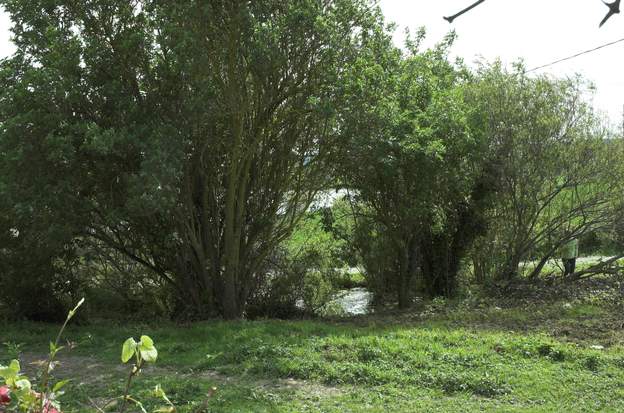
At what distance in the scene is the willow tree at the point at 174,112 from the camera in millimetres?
8484

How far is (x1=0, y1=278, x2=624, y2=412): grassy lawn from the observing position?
590cm

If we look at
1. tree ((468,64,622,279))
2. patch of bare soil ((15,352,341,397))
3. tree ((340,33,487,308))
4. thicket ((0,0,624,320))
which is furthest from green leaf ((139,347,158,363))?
tree ((468,64,622,279))

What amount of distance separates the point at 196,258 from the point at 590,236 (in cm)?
813

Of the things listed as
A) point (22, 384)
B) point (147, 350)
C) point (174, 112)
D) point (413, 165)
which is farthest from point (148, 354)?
point (413, 165)

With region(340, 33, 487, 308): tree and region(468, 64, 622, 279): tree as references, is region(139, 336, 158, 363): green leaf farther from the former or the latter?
region(468, 64, 622, 279): tree

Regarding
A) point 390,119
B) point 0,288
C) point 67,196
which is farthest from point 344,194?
point 0,288

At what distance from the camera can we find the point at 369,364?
692cm

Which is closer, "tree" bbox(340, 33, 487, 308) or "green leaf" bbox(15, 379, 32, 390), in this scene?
"green leaf" bbox(15, 379, 32, 390)

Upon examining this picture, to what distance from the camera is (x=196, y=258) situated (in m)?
10.7

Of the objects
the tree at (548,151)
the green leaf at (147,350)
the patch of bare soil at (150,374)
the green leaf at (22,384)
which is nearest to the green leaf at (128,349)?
the green leaf at (147,350)

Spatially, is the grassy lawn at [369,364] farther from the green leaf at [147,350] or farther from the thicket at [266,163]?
the green leaf at [147,350]

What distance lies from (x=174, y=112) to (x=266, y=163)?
1.85 m

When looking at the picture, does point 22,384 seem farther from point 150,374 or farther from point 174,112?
point 174,112

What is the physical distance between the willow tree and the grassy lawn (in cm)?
160
